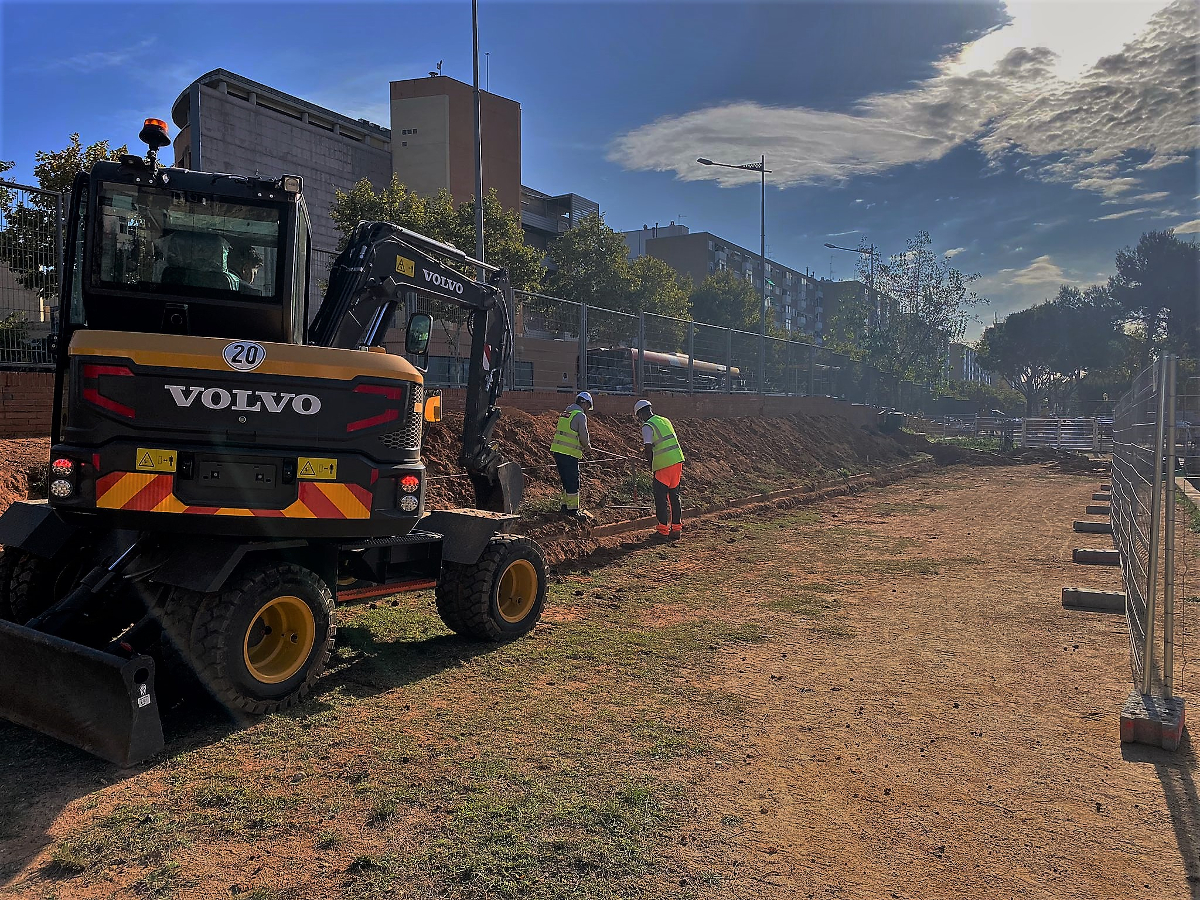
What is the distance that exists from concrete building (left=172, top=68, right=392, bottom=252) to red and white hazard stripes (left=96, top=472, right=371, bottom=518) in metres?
33.7

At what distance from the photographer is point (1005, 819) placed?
3742 mm

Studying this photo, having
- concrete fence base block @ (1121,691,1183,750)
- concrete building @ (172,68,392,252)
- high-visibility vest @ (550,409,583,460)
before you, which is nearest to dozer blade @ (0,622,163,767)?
concrete fence base block @ (1121,691,1183,750)

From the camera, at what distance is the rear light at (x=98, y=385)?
14.7ft

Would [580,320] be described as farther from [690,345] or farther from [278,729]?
[278,729]

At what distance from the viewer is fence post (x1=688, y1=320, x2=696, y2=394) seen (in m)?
21.2

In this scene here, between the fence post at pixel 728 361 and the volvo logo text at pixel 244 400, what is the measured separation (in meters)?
19.0

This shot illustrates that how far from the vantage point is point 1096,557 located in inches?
391

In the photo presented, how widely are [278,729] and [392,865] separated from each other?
169 centimetres

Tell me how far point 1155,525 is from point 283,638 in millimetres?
5300

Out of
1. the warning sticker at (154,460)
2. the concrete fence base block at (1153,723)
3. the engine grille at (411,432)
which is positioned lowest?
the concrete fence base block at (1153,723)

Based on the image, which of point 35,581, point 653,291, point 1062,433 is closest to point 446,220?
point 653,291

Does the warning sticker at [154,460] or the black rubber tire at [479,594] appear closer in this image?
the warning sticker at [154,460]

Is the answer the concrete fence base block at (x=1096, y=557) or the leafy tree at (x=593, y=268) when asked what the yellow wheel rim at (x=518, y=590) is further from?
the leafy tree at (x=593, y=268)

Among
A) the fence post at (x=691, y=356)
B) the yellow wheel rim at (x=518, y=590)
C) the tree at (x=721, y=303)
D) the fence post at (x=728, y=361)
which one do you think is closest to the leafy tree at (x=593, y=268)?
the tree at (x=721, y=303)
